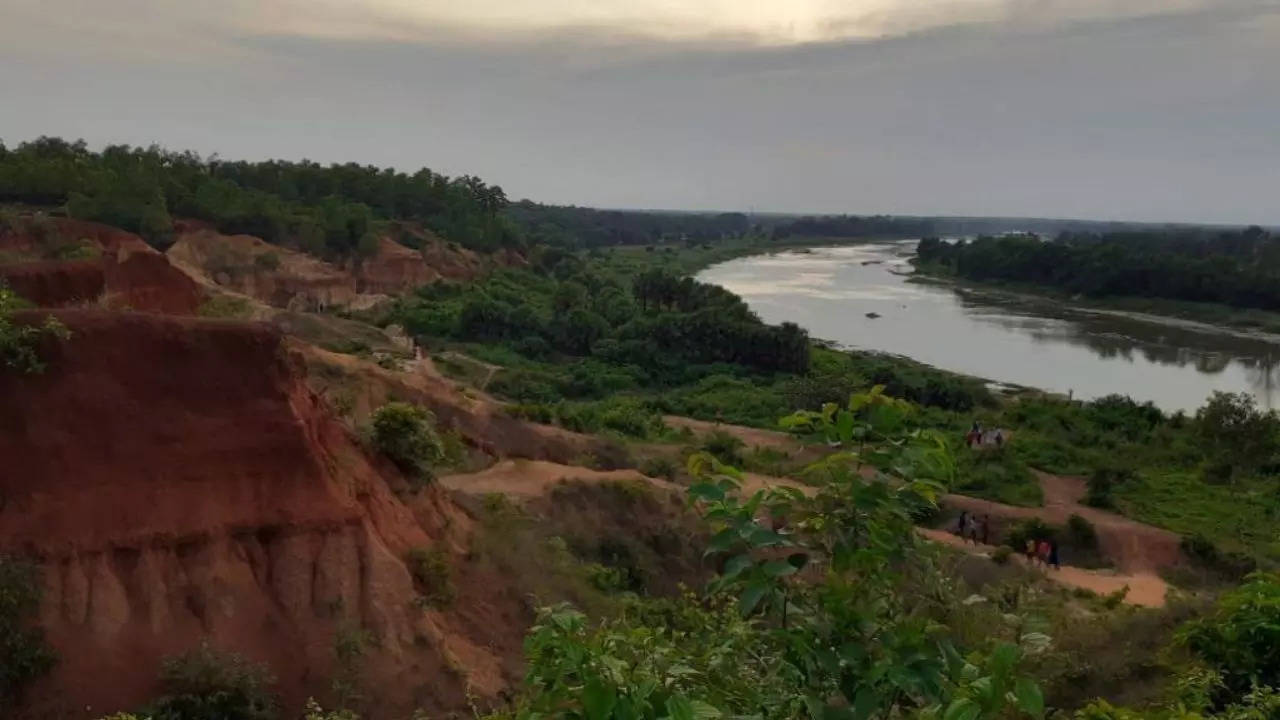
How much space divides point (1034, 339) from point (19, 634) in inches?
2721

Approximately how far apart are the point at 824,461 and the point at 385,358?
32095 mm

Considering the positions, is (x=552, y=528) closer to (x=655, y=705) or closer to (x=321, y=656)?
(x=321, y=656)

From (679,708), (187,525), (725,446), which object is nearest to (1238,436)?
(725,446)

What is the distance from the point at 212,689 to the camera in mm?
10789

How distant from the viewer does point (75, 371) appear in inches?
470

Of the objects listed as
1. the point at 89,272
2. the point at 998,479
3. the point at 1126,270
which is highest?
the point at 89,272

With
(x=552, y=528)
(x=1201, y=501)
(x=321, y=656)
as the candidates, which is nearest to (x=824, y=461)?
(x=321, y=656)

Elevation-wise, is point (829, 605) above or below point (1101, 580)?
above

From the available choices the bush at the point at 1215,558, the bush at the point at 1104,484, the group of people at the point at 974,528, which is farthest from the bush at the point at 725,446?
the bush at the point at 1215,558

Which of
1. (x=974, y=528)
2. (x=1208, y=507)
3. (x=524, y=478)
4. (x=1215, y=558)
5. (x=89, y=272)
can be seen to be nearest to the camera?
(x=89, y=272)

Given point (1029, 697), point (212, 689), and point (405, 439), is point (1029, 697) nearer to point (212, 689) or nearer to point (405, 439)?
point (212, 689)

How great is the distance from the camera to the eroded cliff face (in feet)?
36.6

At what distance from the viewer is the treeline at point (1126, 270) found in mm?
76856

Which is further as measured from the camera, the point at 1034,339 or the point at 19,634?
the point at 1034,339
